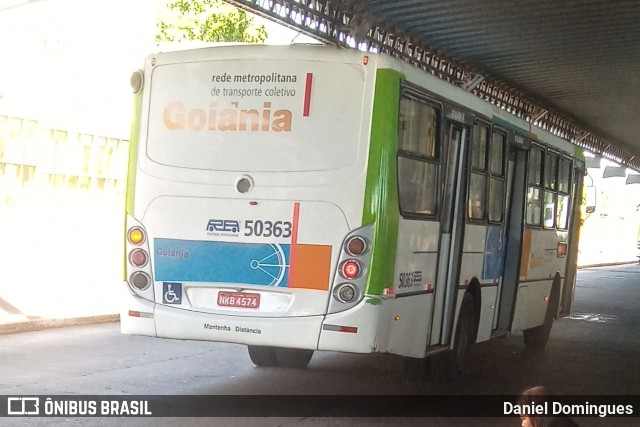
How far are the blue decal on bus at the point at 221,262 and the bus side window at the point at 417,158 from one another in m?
1.17

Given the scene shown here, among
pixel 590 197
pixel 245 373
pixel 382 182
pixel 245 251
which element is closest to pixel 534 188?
pixel 590 197

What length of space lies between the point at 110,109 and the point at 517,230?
12.6 metres

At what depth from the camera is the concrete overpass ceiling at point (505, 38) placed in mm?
16016

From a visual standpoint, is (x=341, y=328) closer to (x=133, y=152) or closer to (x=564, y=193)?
(x=133, y=152)

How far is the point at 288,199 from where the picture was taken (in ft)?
22.9

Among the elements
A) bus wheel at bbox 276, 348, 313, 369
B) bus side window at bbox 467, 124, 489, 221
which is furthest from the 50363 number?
bus wheel at bbox 276, 348, 313, 369

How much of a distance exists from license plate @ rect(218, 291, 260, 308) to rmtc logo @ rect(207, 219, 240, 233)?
527mm

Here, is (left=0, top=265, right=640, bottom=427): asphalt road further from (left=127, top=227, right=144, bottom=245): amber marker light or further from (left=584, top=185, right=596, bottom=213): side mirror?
(left=584, top=185, right=596, bottom=213): side mirror

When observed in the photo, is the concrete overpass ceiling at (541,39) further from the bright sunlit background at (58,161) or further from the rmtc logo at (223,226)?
the rmtc logo at (223,226)

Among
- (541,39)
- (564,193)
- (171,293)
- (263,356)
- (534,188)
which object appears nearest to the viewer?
(171,293)

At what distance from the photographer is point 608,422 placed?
788 cm

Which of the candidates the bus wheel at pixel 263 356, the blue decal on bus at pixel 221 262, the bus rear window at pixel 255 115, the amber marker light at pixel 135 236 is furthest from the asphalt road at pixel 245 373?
the bus rear window at pixel 255 115

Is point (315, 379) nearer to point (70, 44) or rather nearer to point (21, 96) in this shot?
point (21, 96)

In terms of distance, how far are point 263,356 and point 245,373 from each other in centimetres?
40
